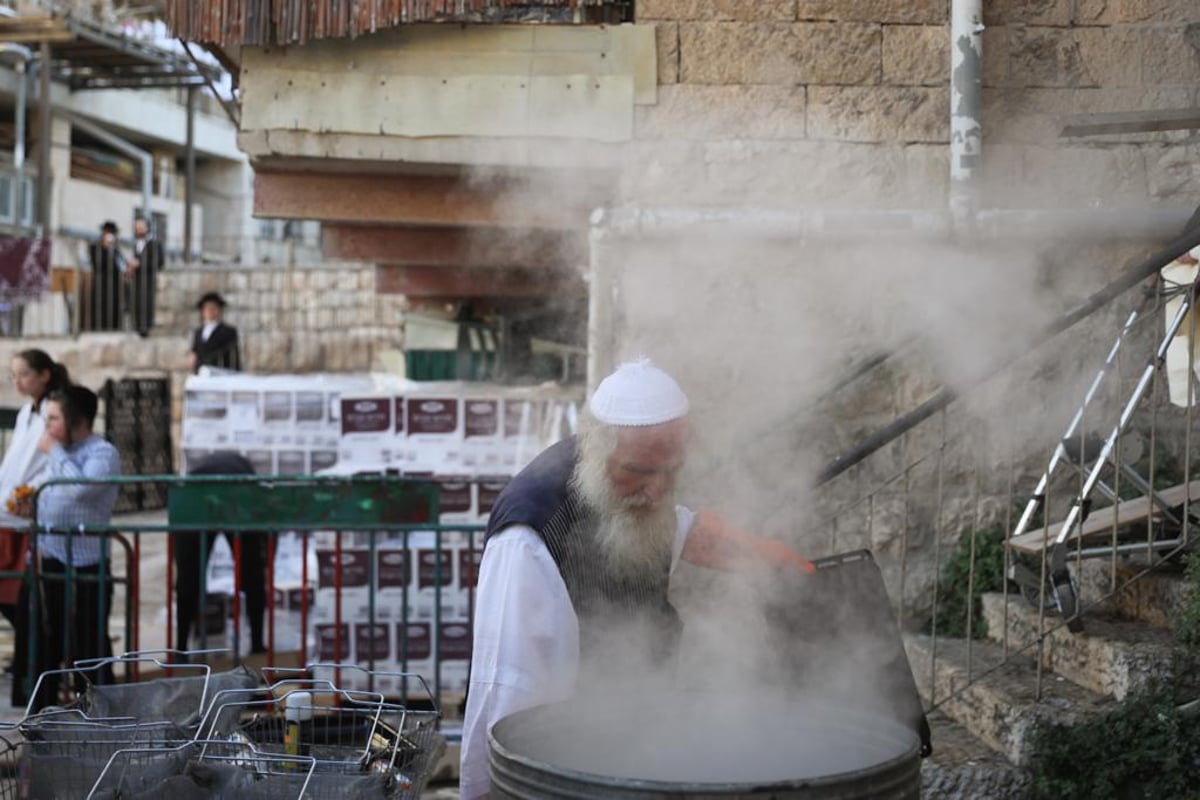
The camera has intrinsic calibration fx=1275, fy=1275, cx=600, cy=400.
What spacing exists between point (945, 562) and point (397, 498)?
8.40ft

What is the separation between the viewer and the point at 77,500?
6.63 meters

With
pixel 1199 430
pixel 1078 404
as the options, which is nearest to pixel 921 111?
pixel 1078 404

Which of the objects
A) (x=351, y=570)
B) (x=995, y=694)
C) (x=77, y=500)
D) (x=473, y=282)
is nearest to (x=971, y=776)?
(x=995, y=694)

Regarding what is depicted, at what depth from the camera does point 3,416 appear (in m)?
9.27

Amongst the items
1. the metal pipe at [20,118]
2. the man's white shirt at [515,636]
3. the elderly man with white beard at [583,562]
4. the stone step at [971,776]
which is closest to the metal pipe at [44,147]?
the metal pipe at [20,118]

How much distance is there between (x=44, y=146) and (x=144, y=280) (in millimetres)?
4682

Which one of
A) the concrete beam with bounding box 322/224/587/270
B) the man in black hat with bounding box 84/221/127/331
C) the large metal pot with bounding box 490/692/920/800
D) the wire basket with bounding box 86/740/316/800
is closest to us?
the large metal pot with bounding box 490/692/920/800

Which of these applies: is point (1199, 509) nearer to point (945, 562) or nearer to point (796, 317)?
point (945, 562)

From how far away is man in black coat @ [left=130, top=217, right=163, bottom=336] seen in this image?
20.1m

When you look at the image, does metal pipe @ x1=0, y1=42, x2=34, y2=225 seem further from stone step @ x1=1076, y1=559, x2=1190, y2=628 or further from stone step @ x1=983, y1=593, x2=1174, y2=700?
stone step @ x1=1076, y1=559, x2=1190, y2=628

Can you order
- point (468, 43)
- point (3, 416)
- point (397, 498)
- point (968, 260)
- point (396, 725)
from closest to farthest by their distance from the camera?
point (396, 725) → point (968, 260) → point (468, 43) → point (397, 498) → point (3, 416)

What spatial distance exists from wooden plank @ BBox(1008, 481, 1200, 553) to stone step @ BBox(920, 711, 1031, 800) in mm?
777

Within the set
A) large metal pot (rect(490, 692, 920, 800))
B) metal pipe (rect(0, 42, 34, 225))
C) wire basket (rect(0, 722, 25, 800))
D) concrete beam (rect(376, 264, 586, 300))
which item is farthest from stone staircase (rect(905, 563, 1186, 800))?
metal pipe (rect(0, 42, 34, 225))

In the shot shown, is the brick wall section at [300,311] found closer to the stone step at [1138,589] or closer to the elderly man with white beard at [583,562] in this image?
the stone step at [1138,589]
